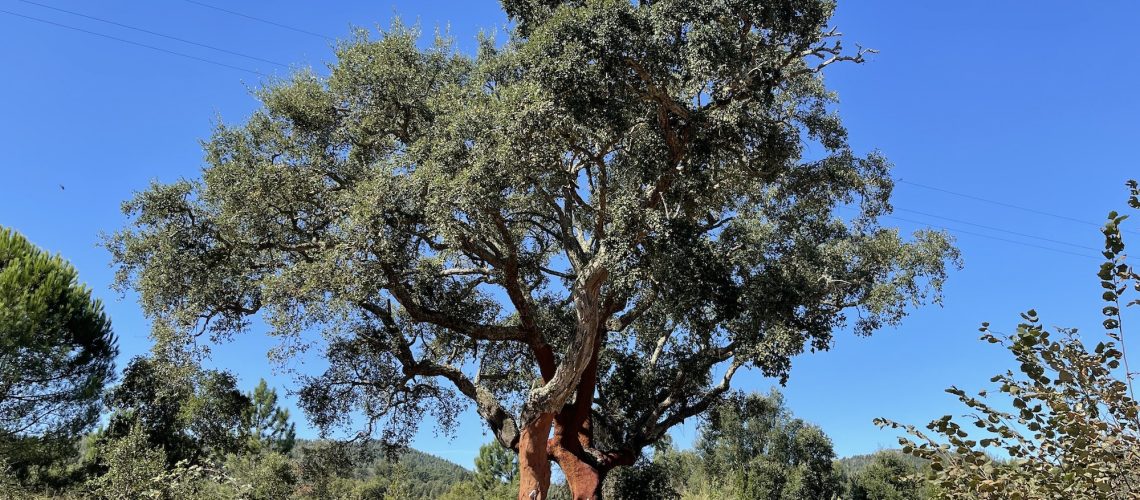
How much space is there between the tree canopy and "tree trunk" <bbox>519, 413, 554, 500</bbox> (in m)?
14.2

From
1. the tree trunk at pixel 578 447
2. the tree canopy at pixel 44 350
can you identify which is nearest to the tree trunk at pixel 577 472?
the tree trunk at pixel 578 447

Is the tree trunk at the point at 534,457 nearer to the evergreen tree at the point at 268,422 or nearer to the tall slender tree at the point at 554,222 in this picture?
the tall slender tree at the point at 554,222

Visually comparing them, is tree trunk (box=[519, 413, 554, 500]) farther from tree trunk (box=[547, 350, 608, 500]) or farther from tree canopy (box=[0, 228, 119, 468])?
tree canopy (box=[0, 228, 119, 468])

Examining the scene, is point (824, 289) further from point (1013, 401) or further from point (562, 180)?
point (1013, 401)

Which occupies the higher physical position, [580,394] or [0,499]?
[580,394]

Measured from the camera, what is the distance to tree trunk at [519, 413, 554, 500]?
1451 cm

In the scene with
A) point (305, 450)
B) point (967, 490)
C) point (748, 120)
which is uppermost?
point (748, 120)

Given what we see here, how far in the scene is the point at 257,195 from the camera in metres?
13.8

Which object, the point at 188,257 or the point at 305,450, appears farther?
the point at 305,450

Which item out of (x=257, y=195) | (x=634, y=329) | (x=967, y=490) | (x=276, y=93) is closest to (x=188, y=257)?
(x=257, y=195)

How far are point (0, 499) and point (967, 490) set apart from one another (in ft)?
51.7

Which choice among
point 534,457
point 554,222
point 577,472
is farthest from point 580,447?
point 554,222

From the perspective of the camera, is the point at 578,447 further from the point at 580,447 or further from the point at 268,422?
the point at 268,422

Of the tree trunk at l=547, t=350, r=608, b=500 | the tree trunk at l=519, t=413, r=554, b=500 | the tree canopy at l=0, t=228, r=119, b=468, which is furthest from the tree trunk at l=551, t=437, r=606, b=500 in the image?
the tree canopy at l=0, t=228, r=119, b=468
